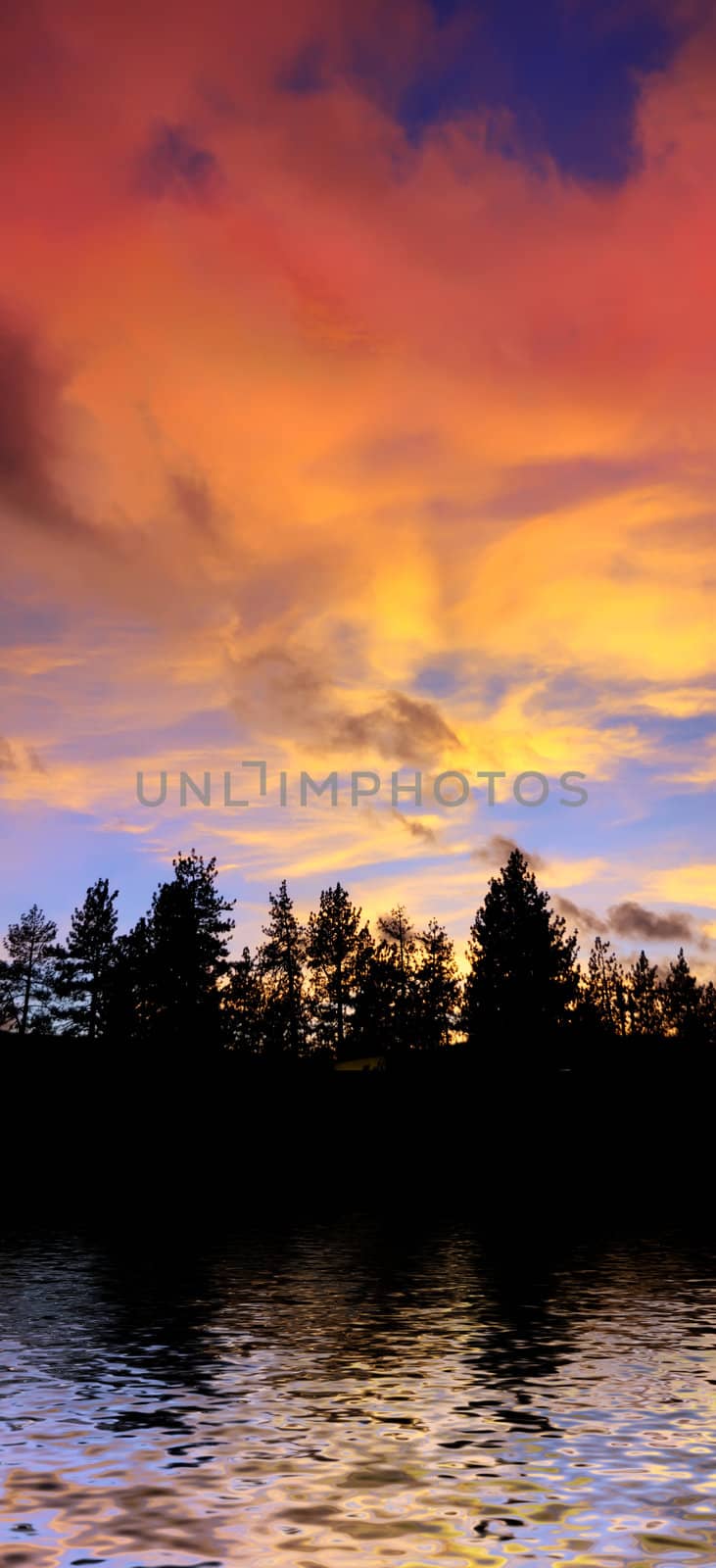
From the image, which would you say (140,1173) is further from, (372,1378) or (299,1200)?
(372,1378)

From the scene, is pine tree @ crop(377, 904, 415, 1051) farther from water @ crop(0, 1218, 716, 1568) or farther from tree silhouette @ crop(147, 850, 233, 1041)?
water @ crop(0, 1218, 716, 1568)

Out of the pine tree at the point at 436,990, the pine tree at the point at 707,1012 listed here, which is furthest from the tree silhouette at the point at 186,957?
the pine tree at the point at 707,1012

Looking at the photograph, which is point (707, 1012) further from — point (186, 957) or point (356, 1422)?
point (356, 1422)

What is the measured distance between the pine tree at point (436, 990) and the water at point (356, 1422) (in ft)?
279

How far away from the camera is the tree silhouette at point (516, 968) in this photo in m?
78.2

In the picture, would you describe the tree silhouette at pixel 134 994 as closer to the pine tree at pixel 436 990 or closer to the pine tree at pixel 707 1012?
the pine tree at pixel 436 990

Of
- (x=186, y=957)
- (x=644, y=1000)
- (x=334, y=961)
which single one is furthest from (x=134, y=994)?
(x=644, y=1000)

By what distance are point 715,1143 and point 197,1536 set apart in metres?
44.1

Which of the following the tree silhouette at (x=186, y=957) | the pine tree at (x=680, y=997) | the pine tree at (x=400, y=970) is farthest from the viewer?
the pine tree at (x=680, y=997)

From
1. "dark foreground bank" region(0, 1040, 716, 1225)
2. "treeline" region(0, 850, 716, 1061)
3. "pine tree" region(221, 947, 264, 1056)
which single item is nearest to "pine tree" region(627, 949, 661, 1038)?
"treeline" region(0, 850, 716, 1061)

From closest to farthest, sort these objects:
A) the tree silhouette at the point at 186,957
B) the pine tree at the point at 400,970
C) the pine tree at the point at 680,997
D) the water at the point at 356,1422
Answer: the water at the point at 356,1422, the tree silhouette at the point at 186,957, the pine tree at the point at 400,970, the pine tree at the point at 680,997

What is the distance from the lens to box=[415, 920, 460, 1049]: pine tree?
4043 inches

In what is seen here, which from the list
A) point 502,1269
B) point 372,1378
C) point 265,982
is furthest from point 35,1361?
point 265,982

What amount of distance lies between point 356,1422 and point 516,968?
71.3 meters
